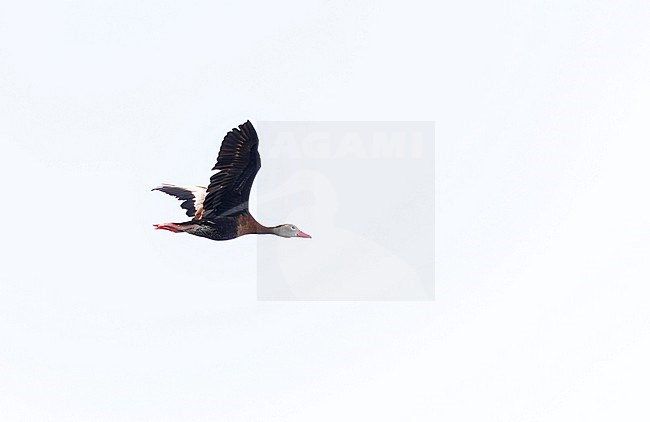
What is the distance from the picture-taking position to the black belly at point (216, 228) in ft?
138

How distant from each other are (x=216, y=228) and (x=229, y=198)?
1403mm

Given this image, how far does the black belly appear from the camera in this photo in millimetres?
42094

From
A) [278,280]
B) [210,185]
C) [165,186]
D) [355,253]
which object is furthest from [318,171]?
[210,185]

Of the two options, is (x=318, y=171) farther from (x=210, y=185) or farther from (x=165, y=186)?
(x=210, y=185)

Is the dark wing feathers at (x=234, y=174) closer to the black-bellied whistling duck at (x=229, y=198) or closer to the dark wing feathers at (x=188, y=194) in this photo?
the black-bellied whistling duck at (x=229, y=198)

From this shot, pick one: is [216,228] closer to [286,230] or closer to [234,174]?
[286,230]

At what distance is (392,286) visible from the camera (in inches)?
2852

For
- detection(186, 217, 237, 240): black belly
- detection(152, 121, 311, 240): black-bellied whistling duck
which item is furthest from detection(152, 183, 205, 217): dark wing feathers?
detection(186, 217, 237, 240): black belly

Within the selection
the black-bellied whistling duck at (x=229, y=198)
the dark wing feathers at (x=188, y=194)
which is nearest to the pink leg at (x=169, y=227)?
the black-bellied whistling duck at (x=229, y=198)

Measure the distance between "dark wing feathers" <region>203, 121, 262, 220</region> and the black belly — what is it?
0.22 m

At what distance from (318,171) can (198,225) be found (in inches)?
1240

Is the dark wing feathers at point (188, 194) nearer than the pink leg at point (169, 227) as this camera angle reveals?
No

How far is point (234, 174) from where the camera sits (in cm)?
3966

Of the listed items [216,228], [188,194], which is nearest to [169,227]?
[216,228]
